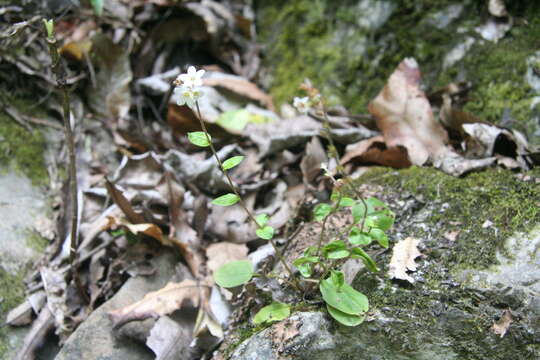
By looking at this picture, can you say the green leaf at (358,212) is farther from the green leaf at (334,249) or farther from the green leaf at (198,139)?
the green leaf at (198,139)

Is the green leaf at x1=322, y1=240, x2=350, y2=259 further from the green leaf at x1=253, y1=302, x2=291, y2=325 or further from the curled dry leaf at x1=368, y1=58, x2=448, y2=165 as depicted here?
the curled dry leaf at x1=368, y1=58, x2=448, y2=165

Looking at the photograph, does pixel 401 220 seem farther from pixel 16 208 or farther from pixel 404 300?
pixel 16 208

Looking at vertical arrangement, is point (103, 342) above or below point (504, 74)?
below

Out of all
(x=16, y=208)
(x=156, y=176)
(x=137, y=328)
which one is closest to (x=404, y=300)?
(x=137, y=328)

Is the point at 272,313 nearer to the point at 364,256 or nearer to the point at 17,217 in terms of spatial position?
the point at 364,256

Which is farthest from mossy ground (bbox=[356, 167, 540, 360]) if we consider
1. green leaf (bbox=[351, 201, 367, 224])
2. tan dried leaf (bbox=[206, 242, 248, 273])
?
tan dried leaf (bbox=[206, 242, 248, 273])

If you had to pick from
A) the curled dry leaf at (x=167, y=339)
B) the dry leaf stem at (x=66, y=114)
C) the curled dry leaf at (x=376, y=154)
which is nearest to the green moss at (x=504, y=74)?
the curled dry leaf at (x=376, y=154)

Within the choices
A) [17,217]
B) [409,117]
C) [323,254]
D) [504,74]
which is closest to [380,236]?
[323,254]

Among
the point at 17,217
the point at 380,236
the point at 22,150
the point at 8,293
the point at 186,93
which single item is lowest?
the point at 8,293
